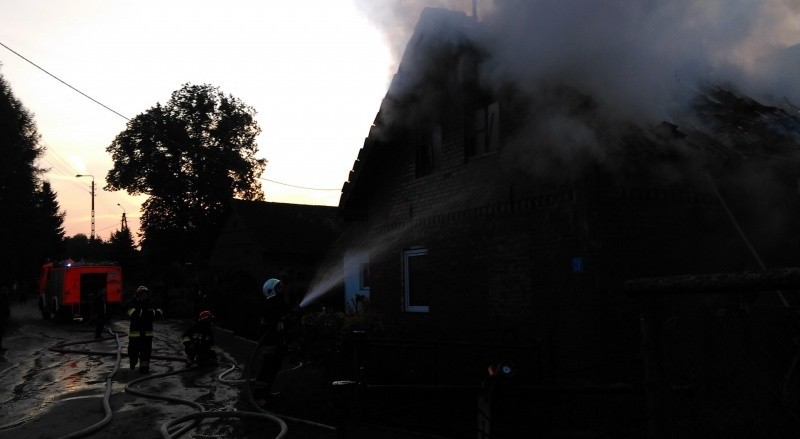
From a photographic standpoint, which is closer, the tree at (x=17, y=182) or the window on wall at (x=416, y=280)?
the window on wall at (x=416, y=280)

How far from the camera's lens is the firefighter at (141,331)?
1216cm

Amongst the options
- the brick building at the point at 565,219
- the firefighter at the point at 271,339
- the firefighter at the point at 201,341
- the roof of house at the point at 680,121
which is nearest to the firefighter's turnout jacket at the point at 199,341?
the firefighter at the point at 201,341

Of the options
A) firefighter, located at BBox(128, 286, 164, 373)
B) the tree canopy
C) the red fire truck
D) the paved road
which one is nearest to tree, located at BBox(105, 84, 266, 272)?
the tree canopy

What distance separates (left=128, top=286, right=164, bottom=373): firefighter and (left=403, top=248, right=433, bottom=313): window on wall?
5018 mm

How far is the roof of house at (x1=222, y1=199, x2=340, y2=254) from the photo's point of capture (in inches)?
1335

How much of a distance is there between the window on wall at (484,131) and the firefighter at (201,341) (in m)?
6.30

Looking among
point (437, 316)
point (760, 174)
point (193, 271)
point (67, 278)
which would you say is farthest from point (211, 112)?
point (760, 174)

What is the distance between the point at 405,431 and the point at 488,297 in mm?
3026

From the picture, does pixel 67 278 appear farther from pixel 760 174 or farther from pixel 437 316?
pixel 760 174

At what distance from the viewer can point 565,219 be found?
27.4 ft

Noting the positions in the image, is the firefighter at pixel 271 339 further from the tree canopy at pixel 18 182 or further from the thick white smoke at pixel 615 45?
the tree canopy at pixel 18 182

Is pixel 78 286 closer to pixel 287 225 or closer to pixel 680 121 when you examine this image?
pixel 287 225

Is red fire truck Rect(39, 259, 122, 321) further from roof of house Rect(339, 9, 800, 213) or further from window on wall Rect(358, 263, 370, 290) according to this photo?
roof of house Rect(339, 9, 800, 213)

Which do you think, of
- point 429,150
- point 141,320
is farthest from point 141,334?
point 429,150
